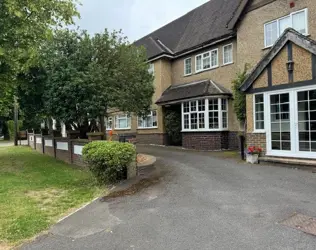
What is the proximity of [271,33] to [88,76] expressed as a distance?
9.55m

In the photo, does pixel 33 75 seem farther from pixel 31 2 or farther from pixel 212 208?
pixel 212 208

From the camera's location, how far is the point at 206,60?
63.5 ft

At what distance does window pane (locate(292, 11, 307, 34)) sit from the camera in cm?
1333

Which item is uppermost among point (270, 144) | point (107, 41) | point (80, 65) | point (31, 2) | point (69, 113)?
point (31, 2)

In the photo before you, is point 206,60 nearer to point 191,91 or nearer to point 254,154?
point 191,91

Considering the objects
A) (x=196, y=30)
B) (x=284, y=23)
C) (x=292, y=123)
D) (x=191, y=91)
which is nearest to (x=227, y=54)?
(x=191, y=91)

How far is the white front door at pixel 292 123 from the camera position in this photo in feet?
32.9

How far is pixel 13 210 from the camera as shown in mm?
6820

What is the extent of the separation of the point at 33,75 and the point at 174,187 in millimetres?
10604

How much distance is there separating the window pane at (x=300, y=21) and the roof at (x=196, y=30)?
385cm

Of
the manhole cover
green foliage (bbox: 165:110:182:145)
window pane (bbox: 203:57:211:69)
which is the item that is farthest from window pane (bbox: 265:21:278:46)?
the manhole cover

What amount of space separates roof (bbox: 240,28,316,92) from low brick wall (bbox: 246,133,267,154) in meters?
1.98

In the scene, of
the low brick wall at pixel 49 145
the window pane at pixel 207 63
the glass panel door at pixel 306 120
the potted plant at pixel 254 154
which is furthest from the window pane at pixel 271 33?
the low brick wall at pixel 49 145

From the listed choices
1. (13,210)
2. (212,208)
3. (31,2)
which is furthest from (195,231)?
(31,2)
